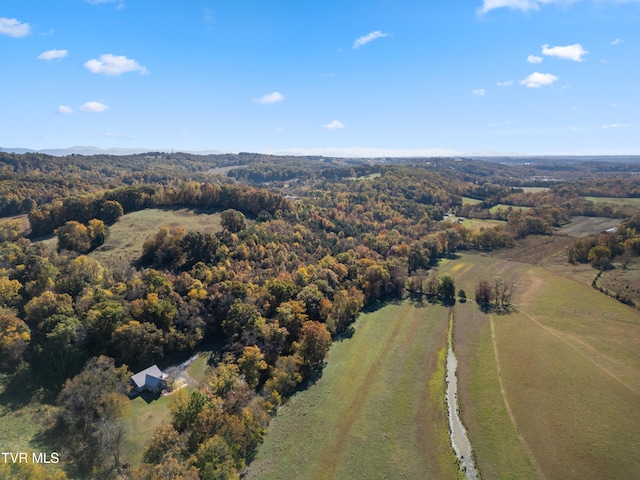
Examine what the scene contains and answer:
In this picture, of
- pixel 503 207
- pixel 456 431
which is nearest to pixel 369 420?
pixel 456 431

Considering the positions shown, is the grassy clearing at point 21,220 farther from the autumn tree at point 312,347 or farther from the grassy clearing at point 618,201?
the grassy clearing at point 618,201

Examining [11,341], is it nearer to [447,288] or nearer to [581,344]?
[447,288]

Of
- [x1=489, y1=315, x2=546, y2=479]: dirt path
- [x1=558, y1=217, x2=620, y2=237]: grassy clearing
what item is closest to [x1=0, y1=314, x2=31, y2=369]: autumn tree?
[x1=489, y1=315, x2=546, y2=479]: dirt path

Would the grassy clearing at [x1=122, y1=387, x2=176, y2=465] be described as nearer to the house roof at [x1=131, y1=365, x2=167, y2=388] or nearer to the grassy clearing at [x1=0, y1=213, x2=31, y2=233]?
the house roof at [x1=131, y1=365, x2=167, y2=388]

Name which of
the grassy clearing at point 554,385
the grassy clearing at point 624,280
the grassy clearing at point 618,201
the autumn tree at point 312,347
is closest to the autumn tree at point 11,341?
the autumn tree at point 312,347

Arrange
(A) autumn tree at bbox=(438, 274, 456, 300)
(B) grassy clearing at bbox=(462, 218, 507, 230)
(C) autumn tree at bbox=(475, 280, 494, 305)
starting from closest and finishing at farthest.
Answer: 1. (C) autumn tree at bbox=(475, 280, 494, 305)
2. (A) autumn tree at bbox=(438, 274, 456, 300)
3. (B) grassy clearing at bbox=(462, 218, 507, 230)
